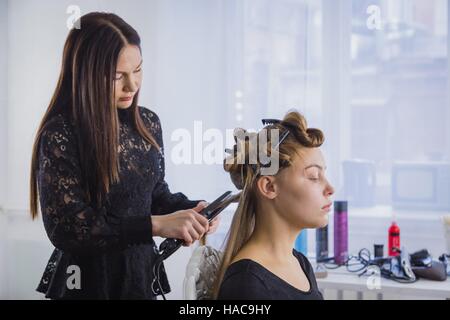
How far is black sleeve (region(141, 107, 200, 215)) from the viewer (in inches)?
53.7

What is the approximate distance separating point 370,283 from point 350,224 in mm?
271

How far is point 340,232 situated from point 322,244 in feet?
0.21

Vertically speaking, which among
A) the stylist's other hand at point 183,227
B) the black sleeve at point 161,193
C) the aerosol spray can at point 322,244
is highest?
the black sleeve at point 161,193

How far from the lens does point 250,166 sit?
3.79ft

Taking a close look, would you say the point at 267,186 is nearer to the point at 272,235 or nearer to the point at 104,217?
the point at 272,235

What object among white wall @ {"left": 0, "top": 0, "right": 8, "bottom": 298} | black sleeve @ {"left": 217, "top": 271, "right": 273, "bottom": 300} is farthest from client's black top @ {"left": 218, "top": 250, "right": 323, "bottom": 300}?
white wall @ {"left": 0, "top": 0, "right": 8, "bottom": 298}

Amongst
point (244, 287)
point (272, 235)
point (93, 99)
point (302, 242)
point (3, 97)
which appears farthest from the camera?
point (302, 242)

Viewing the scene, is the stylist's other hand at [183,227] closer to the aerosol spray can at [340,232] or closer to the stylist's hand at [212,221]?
the stylist's hand at [212,221]

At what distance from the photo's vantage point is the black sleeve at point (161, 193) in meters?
1.37

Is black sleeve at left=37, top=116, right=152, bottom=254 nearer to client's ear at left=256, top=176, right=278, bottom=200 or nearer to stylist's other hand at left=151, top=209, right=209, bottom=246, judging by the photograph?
stylist's other hand at left=151, top=209, right=209, bottom=246

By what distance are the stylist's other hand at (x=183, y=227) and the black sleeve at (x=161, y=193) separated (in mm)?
66

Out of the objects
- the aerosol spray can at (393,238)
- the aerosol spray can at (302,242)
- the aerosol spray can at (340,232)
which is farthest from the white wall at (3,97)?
the aerosol spray can at (393,238)

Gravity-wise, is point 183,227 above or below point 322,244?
above

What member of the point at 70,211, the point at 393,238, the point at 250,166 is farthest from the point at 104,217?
the point at 393,238
